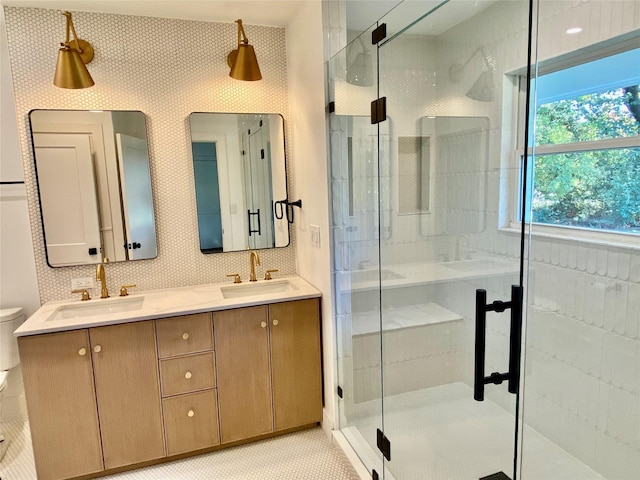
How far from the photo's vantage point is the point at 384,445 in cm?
208

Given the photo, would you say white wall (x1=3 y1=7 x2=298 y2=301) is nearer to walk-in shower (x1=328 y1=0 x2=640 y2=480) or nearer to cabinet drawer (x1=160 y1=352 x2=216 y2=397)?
cabinet drawer (x1=160 y1=352 x2=216 y2=397)

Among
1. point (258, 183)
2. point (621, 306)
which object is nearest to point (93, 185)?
point (258, 183)

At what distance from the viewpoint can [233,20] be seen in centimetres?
255

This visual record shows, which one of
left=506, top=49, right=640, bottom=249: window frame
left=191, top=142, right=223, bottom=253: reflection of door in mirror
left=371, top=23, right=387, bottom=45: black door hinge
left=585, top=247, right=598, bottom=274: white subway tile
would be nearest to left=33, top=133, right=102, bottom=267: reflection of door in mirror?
left=191, top=142, right=223, bottom=253: reflection of door in mirror

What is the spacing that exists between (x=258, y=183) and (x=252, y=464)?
1.67m

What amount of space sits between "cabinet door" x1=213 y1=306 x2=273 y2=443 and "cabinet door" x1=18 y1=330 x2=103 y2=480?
640 millimetres

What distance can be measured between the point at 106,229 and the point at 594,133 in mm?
2634

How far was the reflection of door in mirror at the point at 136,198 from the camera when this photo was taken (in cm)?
248

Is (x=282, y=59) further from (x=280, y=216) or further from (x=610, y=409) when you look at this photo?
(x=610, y=409)

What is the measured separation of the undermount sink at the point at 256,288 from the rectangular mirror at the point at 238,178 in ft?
0.82

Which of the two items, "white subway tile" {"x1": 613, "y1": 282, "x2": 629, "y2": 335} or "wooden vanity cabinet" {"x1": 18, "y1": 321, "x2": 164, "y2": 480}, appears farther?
"wooden vanity cabinet" {"x1": 18, "y1": 321, "x2": 164, "y2": 480}

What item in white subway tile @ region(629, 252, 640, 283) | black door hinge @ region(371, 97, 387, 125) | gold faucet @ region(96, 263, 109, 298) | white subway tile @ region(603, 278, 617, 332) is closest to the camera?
white subway tile @ region(629, 252, 640, 283)

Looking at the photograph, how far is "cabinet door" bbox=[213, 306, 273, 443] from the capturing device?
230cm

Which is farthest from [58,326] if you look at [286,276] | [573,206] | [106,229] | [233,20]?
[573,206]
